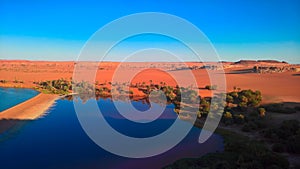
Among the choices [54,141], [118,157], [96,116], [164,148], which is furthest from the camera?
[96,116]

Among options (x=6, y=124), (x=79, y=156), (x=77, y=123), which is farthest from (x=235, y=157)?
(x=6, y=124)

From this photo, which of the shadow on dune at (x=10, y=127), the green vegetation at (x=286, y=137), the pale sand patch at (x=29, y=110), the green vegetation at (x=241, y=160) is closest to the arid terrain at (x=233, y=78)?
the green vegetation at (x=286, y=137)

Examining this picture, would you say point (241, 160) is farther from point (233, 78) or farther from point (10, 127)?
point (233, 78)

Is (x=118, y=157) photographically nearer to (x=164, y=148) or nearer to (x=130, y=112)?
(x=164, y=148)

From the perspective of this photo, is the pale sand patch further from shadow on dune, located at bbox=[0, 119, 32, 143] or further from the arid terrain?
the arid terrain

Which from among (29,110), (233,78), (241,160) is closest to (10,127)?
(29,110)

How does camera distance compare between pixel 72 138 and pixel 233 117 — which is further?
pixel 233 117

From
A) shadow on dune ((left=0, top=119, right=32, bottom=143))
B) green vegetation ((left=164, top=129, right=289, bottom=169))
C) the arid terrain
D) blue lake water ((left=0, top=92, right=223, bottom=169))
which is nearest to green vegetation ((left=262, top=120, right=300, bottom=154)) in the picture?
green vegetation ((left=164, top=129, right=289, bottom=169))
